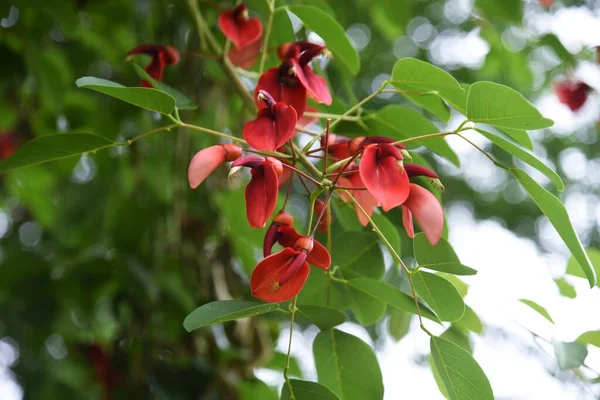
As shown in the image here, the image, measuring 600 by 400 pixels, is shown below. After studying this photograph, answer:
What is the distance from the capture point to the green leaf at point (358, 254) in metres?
0.71

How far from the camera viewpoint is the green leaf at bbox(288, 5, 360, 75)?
2.39ft

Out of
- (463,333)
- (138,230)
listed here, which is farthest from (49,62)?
(463,333)

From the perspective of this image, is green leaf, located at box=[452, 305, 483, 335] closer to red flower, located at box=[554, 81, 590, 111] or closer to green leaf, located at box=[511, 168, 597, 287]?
green leaf, located at box=[511, 168, 597, 287]

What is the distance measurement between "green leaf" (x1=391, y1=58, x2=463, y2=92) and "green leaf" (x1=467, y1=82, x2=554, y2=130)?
0.03 metres

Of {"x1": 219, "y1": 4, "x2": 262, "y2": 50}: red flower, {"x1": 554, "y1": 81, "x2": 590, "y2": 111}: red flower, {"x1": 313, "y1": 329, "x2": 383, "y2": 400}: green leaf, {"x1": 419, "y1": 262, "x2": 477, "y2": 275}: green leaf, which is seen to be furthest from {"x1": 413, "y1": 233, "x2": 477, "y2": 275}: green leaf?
{"x1": 554, "y1": 81, "x2": 590, "y2": 111}: red flower

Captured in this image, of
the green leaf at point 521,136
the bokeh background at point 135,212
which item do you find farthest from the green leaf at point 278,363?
the green leaf at point 521,136

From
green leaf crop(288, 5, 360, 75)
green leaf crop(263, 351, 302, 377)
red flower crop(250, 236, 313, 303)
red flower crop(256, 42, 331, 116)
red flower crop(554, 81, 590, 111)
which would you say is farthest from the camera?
red flower crop(554, 81, 590, 111)

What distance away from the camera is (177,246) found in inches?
53.1

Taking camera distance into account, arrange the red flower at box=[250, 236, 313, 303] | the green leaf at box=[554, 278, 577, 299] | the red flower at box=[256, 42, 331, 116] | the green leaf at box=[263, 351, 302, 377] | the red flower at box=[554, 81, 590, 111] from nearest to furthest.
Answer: the red flower at box=[250, 236, 313, 303]
the red flower at box=[256, 42, 331, 116]
the green leaf at box=[554, 278, 577, 299]
the green leaf at box=[263, 351, 302, 377]
the red flower at box=[554, 81, 590, 111]

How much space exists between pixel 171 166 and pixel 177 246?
0.56 feet

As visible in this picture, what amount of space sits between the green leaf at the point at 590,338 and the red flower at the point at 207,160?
437 millimetres

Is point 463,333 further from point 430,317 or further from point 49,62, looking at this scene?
point 49,62

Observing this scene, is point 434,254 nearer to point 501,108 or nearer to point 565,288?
point 501,108

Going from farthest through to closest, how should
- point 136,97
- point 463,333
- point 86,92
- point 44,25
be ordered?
point 86,92
point 44,25
point 463,333
point 136,97
